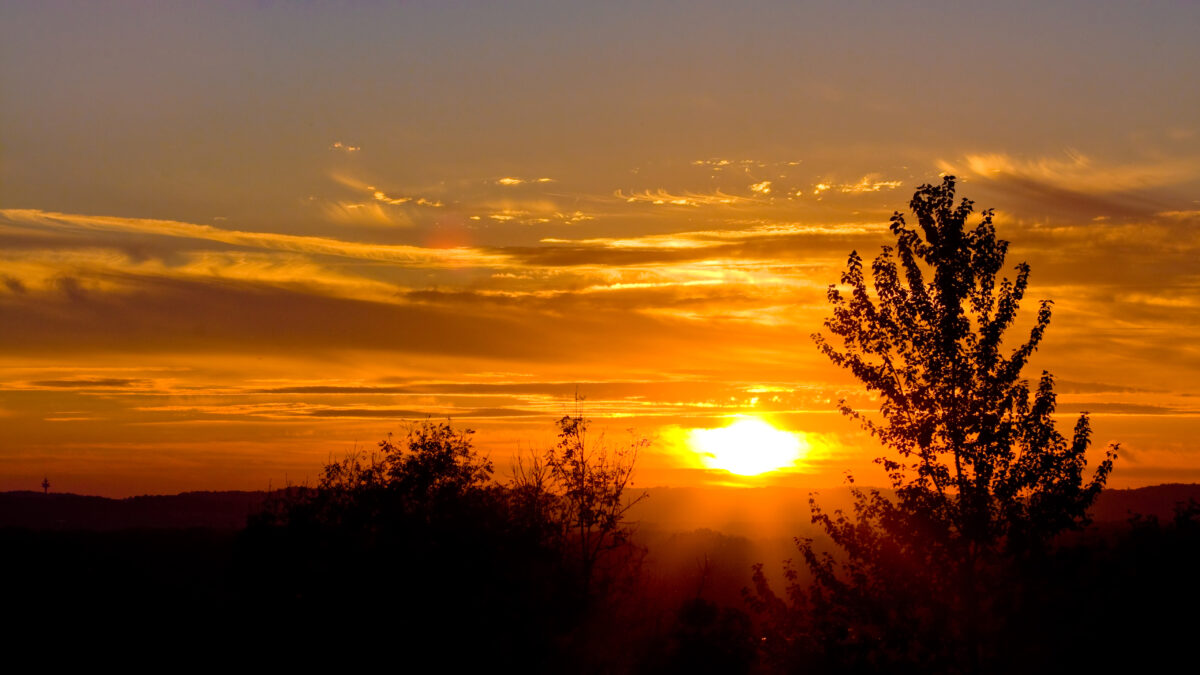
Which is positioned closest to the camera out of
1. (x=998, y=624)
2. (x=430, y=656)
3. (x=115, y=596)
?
(x=998, y=624)

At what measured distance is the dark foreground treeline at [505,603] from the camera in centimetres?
3194

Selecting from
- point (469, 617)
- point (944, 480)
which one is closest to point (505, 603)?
point (469, 617)

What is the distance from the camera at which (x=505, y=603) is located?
51688 mm

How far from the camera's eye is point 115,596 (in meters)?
110

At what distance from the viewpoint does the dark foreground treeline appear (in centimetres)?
3194

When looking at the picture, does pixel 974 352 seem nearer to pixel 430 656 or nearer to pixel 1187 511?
pixel 1187 511

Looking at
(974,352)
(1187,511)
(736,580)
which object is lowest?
(736,580)

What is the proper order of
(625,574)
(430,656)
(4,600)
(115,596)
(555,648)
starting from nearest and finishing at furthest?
(430,656) < (555,648) < (625,574) < (4,600) < (115,596)

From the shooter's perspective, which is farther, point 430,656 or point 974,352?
point 430,656

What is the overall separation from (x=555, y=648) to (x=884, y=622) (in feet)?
92.7

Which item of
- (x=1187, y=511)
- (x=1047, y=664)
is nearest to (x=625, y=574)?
(x=1187, y=511)

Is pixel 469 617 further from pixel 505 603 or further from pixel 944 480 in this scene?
pixel 944 480

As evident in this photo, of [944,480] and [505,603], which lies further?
[505,603]

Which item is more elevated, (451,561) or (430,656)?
(451,561)
